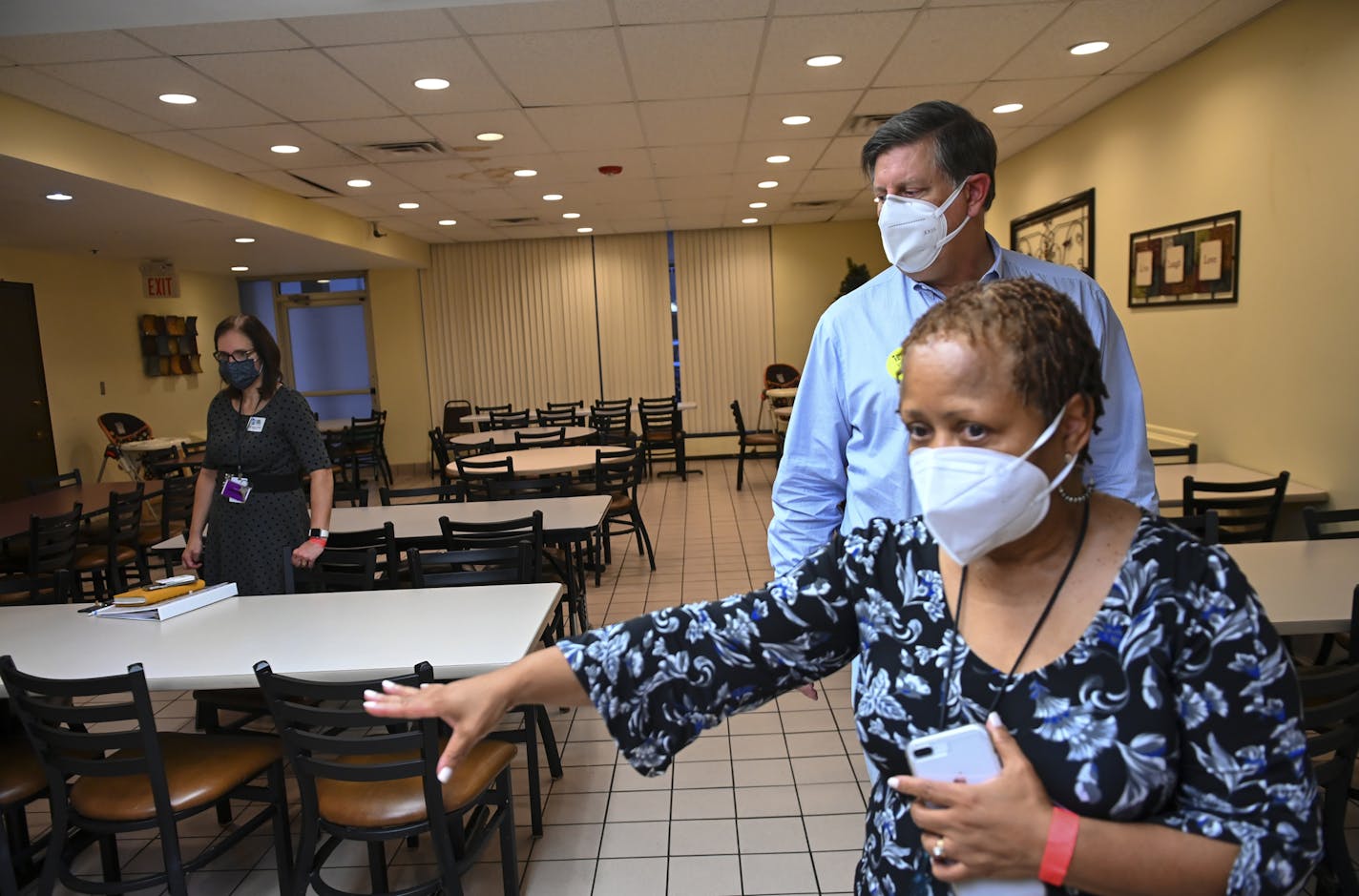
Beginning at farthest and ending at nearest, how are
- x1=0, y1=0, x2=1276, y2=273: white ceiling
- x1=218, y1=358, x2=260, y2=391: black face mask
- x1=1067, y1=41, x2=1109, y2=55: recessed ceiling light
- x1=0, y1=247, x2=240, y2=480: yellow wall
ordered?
x1=0, y1=247, x2=240, y2=480: yellow wall → x1=1067, y1=41, x2=1109, y2=55: recessed ceiling light → x1=0, y1=0, x2=1276, y2=273: white ceiling → x1=218, y1=358, x2=260, y2=391: black face mask

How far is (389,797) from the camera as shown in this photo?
2.43 meters

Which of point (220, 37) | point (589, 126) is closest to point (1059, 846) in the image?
point (220, 37)

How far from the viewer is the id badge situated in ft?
12.1

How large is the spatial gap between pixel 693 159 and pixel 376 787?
630 cm

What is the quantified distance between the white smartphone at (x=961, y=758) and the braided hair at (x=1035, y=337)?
0.35 meters

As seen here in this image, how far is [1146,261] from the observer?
5.90 meters

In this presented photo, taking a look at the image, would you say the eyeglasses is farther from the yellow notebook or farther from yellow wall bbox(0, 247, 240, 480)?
yellow wall bbox(0, 247, 240, 480)

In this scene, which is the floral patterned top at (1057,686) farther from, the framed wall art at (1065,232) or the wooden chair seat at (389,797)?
the framed wall art at (1065,232)

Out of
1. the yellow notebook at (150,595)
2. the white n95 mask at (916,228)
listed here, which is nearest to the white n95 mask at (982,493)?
the white n95 mask at (916,228)

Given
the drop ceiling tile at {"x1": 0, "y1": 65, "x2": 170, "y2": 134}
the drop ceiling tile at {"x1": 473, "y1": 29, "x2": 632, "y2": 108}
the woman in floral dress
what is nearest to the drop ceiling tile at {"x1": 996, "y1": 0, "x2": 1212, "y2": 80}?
the drop ceiling tile at {"x1": 473, "y1": 29, "x2": 632, "y2": 108}

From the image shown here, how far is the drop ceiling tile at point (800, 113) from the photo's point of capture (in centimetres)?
579

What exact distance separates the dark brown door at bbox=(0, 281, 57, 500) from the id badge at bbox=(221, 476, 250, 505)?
22.3 feet

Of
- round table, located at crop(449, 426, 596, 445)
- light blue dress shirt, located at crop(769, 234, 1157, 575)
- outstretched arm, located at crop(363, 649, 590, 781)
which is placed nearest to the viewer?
outstretched arm, located at crop(363, 649, 590, 781)

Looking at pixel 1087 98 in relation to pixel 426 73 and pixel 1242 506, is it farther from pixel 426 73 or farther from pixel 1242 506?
pixel 426 73
